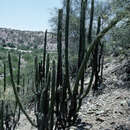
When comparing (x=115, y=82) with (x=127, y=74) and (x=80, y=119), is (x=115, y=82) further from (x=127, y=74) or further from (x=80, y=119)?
(x=80, y=119)

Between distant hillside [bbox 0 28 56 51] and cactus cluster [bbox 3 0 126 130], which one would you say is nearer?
cactus cluster [bbox 3 0 126 130]

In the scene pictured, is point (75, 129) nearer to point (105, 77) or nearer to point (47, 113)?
point (47, 113)

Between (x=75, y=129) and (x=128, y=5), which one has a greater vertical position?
(x=128, y=5)

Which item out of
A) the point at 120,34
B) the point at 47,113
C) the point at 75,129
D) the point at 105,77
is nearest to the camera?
the point at 47,113

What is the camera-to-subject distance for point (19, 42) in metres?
60.4

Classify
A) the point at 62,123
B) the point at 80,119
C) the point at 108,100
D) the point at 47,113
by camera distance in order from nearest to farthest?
the point at 47,113, the point at 62,123, the point at 80,119, the point at 108,100

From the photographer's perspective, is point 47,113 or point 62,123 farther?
point 62,123

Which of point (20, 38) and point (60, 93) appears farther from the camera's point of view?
point (20, 38)

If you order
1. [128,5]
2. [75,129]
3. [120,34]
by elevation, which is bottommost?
[75,129]

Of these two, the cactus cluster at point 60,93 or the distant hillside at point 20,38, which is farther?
the distant hillside at point 20,38

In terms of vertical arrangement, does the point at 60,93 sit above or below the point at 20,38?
below

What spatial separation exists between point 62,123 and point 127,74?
13.7 feet

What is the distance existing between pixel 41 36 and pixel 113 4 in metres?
51.2

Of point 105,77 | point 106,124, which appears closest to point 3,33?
point 105,77
